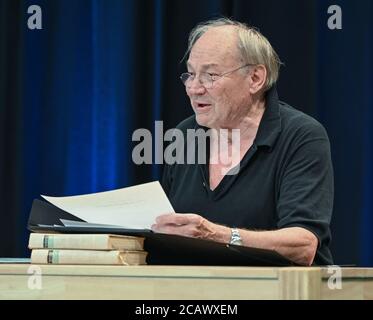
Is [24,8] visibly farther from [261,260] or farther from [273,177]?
[261,260]

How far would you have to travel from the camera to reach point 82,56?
9.74 feet

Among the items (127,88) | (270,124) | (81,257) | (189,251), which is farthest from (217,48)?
(127,88)

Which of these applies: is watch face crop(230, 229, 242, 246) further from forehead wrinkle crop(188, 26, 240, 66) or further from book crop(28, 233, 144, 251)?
forehead wrinkle crop(188, 26, 240, 66)

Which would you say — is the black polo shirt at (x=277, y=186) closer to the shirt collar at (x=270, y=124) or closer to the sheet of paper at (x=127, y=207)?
the shirt collar at (x=270, y=124)

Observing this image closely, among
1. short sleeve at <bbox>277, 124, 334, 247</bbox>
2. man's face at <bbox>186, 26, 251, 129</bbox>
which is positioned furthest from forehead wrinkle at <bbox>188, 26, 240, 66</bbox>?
short sleeve at <bbox>277, 124, 334, 247</bbox>

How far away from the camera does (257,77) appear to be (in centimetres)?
204

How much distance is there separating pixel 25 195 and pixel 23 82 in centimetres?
40

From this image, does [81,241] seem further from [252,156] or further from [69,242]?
[252,156]

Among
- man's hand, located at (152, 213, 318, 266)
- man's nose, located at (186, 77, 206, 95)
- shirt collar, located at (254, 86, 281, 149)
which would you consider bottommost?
man's hand, located at (152, 213, 318, 266)

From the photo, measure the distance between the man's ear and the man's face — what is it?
0.02 m

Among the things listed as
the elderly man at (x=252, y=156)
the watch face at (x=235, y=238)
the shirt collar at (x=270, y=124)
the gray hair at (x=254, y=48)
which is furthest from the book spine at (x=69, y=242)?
the gray hair at (x=254, y=48)

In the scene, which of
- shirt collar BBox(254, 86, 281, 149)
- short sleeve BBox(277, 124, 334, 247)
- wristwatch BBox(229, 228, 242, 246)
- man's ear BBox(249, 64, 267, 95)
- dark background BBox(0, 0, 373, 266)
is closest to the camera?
wristwatch BBox(229, 228, 242, 246)

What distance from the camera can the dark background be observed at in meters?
2.81
